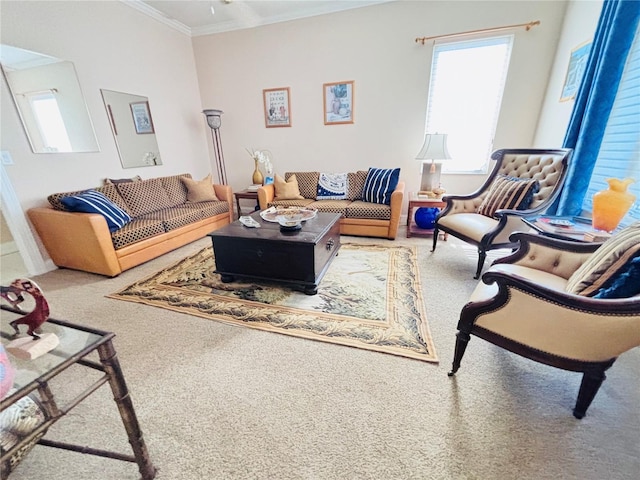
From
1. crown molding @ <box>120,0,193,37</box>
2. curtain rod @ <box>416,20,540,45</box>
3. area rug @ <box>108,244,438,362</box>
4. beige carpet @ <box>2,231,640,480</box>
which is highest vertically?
crown molding @ <box>120,0,193,37</box>

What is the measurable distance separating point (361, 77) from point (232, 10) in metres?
1.89

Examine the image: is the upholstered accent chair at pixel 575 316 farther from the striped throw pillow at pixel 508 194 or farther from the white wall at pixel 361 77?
the white wall at pixel 361 77

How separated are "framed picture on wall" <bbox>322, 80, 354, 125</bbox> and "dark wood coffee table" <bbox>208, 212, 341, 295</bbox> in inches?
86.2

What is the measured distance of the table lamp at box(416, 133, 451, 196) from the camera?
3.06 metres

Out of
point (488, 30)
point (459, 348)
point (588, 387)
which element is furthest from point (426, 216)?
point (588, 387)

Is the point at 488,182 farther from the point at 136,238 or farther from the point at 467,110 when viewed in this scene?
the point at 136,238

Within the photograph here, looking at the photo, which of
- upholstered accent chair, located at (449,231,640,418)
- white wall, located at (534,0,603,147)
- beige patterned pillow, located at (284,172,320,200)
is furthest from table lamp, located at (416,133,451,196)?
upholstered accent chair, located at (449,231,640,418)

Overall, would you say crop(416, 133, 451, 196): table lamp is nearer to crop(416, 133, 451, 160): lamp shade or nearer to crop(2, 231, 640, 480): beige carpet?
crop(416, 133, 451, 160): lamp shade

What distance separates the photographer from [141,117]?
3.40 meters

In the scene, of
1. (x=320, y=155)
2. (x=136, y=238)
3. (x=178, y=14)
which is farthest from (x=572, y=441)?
(x=178, y=14)

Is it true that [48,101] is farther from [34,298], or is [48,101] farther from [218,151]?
[34,298]

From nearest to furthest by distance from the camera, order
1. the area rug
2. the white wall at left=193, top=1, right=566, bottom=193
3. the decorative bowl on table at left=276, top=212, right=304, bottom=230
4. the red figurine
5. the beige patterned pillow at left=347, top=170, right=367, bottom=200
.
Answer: the red figurine
the area rug
the decorative bowl on table at left=276, top=212, right=304, bottom=230
the white wall at left=193, top=1, right=566, bottom=193
the beige patterned pillow at left=347, top=170, right=367, bottom=200

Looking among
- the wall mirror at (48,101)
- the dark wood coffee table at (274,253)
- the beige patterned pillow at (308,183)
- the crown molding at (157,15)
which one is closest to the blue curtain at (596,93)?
the dark wood coffee table at (274,253)

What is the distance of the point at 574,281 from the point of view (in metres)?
1.21
